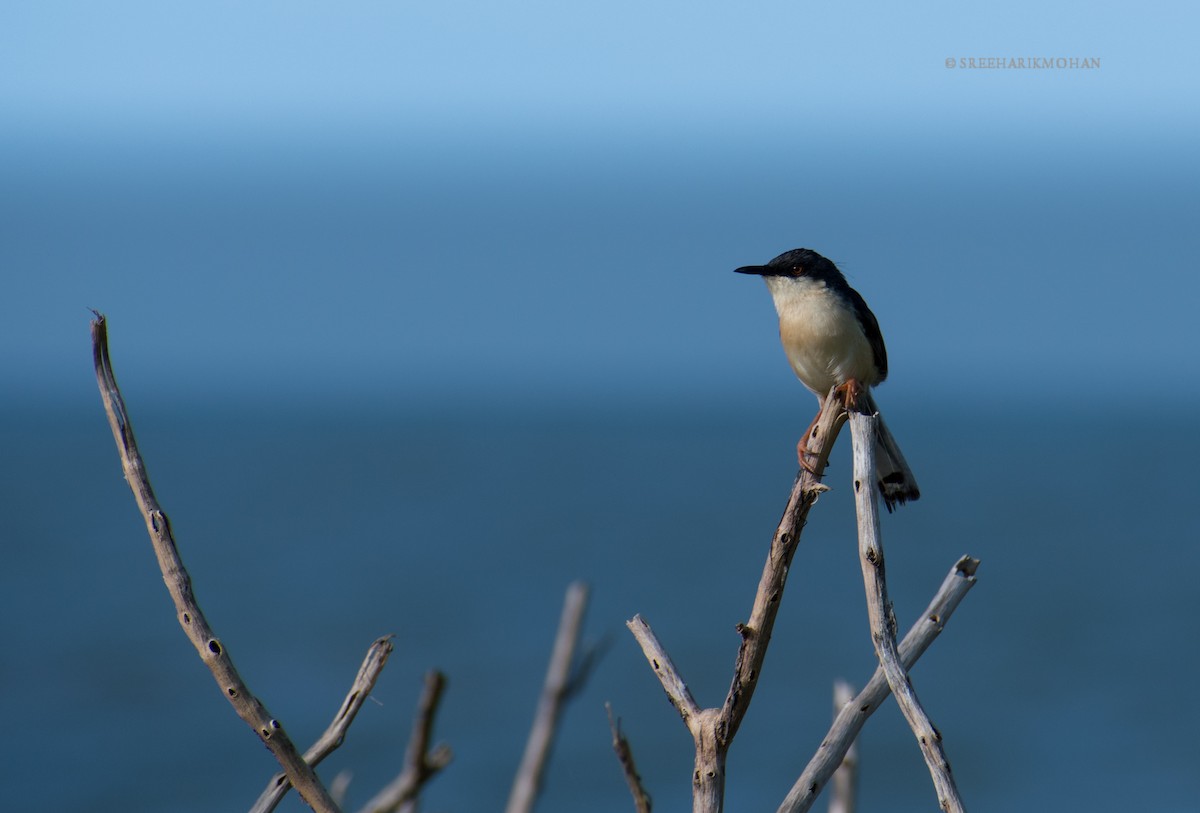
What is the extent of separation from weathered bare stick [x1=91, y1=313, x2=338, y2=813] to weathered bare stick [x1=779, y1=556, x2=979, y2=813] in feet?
3.24

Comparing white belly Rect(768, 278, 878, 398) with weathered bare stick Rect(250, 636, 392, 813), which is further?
white belly Rect(768, 278, 878, 398)

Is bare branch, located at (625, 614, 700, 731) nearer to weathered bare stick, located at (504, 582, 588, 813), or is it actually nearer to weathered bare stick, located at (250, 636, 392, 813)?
weathered bare stick, located at (250, 636, 392, 813)

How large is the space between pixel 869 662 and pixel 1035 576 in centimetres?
1891

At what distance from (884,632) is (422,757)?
5.82 feet

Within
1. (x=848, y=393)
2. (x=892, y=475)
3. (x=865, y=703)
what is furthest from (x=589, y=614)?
(x=865, y=703)

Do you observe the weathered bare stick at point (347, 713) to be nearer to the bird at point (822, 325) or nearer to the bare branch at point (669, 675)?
the bare branch at point (669, 675)

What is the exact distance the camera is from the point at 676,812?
92.0ft

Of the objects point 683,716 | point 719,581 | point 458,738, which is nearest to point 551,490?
point 719,581

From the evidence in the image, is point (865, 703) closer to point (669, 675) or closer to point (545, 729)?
point (669, 675)

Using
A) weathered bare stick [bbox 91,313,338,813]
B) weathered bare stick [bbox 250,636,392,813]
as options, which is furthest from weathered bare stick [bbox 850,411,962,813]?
weathered bare stick [bbox 91,313,338,813]

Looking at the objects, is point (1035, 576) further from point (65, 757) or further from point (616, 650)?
point (65, 757)

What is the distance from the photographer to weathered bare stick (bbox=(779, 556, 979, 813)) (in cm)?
317

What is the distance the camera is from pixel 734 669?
367cm

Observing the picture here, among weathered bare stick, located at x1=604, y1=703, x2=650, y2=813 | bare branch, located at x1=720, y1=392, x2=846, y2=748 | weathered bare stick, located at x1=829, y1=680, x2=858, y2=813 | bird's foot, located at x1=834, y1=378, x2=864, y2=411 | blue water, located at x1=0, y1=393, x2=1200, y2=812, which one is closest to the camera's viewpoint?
weathered bare stick, located at x1=604, y1=703, x2=650, y2=813
